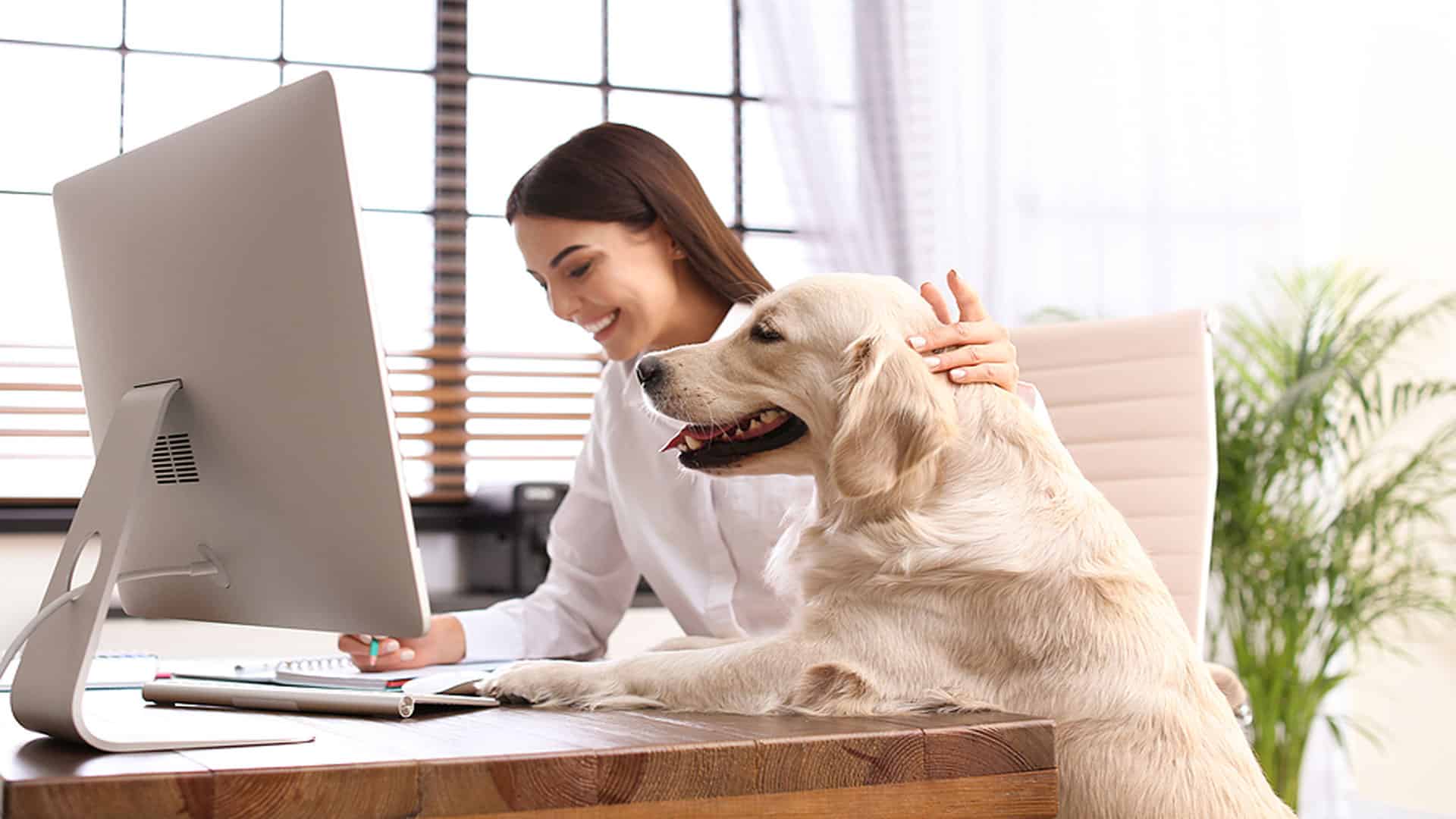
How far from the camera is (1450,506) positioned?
354 cm

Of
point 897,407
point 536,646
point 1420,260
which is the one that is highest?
point 1420,260

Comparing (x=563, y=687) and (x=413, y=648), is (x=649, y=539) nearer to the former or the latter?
(x=413, y=648)

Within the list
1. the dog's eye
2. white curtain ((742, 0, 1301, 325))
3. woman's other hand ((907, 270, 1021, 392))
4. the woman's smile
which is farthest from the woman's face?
white curtain ((742, 0, 1301, 325))

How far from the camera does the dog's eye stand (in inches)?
52.3

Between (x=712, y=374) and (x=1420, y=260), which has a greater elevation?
(x=1420, y=260)

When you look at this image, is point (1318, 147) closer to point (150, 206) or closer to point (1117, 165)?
point (1117, 165)

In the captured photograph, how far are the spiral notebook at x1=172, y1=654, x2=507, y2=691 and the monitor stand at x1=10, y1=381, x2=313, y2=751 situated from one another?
0.18 meters

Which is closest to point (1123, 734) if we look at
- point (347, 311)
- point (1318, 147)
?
point (347, 311)

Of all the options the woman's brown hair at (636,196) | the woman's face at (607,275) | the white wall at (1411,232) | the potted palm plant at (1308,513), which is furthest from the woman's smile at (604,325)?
the white wall at (1411,232)

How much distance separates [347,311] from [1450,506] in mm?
3500

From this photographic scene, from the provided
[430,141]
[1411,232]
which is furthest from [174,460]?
[1411,232]

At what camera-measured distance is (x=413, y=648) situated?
1582 mm

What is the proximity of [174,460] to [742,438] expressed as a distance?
55 cm

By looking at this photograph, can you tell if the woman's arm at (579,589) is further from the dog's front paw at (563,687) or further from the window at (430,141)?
the window at (430,141)
